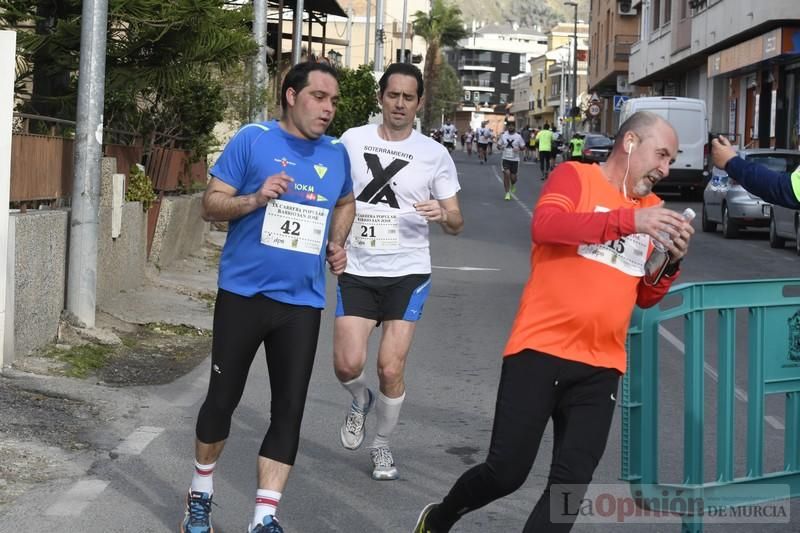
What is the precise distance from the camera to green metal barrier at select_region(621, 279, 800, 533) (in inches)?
205

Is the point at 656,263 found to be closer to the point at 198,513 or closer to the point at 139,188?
the point at 198,513

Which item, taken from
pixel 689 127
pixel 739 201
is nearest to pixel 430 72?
pixel 689 127

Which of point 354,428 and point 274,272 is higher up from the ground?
point 274,272

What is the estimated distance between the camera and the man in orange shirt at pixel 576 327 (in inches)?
188

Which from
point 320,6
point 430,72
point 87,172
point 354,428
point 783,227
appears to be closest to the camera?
point 354,428

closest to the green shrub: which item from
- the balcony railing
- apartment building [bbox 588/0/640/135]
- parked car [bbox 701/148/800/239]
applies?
parked car [bbox 701/148/800/239]

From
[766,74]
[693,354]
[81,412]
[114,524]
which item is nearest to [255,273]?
[114,524]

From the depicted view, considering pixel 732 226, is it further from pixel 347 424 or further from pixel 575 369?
pixel 575 369

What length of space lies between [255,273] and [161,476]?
1.85 m

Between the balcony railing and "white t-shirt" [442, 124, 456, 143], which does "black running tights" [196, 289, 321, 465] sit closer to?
"white t-shirt" [442, 124, 456, 143]

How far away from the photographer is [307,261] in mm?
5699

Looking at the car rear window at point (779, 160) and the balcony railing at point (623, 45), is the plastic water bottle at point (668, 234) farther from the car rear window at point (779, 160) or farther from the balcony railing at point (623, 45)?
the balcony railing at point (623, 45)

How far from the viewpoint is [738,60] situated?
4300 centimetres

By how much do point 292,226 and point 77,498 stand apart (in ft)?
6.08
